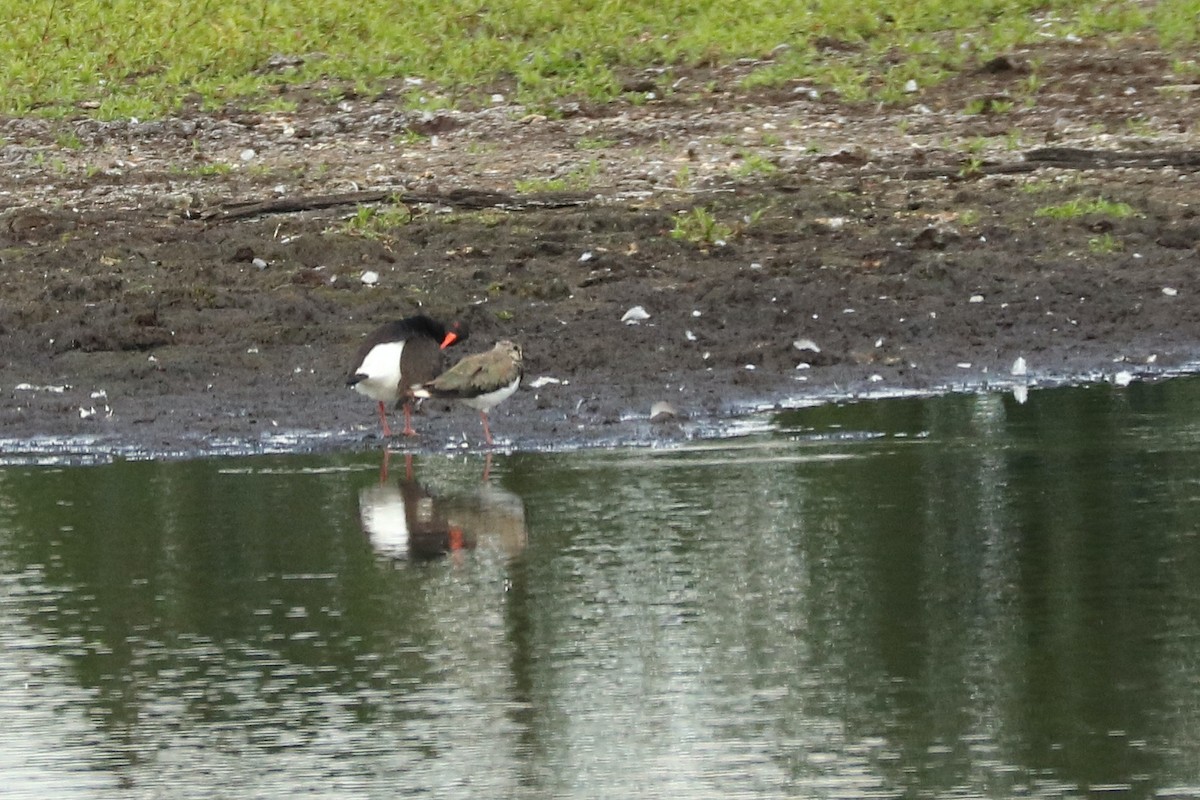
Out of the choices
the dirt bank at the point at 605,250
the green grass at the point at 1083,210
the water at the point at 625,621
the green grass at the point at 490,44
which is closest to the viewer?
the water at the point at 625,621

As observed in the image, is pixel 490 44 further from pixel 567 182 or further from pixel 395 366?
pixel 395 366

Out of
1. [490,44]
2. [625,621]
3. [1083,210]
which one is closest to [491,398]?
[625,621]

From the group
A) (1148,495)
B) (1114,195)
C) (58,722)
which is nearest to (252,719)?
(58,722)

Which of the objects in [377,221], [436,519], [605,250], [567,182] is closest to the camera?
[436,519]

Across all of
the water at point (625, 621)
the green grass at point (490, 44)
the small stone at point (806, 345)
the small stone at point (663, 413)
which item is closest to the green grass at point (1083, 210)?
the small stone at point (806, 345)

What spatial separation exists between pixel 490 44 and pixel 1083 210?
23.5 feet

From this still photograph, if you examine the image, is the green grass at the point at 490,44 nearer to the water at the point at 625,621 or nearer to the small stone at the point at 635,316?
the small stone at the point at 635,316

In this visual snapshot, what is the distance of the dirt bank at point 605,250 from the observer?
12.8 metres

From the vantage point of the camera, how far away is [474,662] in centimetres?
720

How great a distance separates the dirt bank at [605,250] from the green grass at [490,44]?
0.54 metres

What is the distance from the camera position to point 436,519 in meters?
9.52

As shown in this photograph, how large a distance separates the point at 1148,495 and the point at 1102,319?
4.72 m

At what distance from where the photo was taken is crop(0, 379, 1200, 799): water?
618cm

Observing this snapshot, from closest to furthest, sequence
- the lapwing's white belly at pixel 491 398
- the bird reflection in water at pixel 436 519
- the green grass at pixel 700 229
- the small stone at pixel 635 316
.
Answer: the bird reflection in water at pixel 436 519 → the lapwing's white belly at pixel 491 398 → the small stone at pixel 635 316 → the green grass at pixel 700 229
